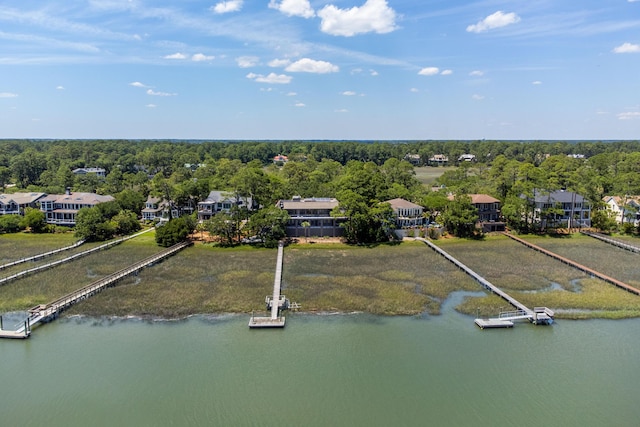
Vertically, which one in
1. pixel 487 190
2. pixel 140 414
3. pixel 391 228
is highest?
pixel 487 190

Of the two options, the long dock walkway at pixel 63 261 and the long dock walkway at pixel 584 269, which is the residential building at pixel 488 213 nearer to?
the long dock walkway at pixel 584 269

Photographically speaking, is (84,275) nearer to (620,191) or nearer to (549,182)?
(549,182)

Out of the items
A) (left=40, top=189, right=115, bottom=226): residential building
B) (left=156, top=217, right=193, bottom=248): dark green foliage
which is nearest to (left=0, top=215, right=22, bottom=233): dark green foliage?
(left=40, top=189, right=115, bottom=226): residential building

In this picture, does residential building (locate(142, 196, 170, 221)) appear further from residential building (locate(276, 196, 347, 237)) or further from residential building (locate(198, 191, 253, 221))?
residential building (locate(276, 196, 347, 237))

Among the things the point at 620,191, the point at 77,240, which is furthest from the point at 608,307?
the point at 77,240

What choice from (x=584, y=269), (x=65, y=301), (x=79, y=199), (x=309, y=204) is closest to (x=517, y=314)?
(x=584, y=269)

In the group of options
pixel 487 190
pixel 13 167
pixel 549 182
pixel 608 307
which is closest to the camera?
pixel 608 307

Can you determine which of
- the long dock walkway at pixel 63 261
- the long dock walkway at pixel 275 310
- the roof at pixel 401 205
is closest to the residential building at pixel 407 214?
the roof at pixel 401 205

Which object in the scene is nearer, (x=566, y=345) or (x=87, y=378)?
(x=87, y=378)
